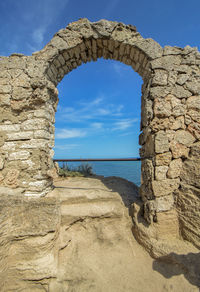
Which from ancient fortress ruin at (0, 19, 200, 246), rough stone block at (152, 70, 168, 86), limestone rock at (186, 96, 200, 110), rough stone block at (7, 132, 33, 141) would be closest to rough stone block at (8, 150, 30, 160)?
ancient fortress ruin at (0, 19, 200, 246)

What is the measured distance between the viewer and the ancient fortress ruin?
229 cm

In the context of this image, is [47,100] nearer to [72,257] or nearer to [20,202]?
[20,202]

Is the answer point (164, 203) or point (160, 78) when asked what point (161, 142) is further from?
point (160, 78)

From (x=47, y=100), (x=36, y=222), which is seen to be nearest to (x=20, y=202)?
(x=36, y=222)

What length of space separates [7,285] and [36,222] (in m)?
0.77

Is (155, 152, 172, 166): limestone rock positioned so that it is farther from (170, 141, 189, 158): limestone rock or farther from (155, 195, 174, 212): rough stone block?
(155, 195, 174, 212): rough stone block

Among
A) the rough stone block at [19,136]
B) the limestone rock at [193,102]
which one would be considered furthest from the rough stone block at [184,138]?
the rough stone block at [19,136]

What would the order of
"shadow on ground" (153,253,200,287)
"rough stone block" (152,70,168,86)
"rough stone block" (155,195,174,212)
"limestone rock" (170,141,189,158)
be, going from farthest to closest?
"rough stone block" (152,70,168,86) → "limestone rock" (170,141,189,158) → "rough stone block" (155,195,174,212) → "shadow on ground" (153,253,200,287)

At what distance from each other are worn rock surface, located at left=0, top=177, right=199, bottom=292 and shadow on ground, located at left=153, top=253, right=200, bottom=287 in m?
0.01

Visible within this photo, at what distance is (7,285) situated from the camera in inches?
69.0

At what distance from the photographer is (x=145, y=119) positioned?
2621 millimetres

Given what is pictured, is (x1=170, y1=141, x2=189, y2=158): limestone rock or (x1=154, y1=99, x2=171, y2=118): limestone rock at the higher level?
(x1=154, y1=99, x2=171, y2=118): limestone rock

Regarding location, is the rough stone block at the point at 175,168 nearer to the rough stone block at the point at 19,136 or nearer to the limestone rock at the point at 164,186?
the limestone rock at the point at 164,186

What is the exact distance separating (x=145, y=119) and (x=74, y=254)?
2.69 metres
